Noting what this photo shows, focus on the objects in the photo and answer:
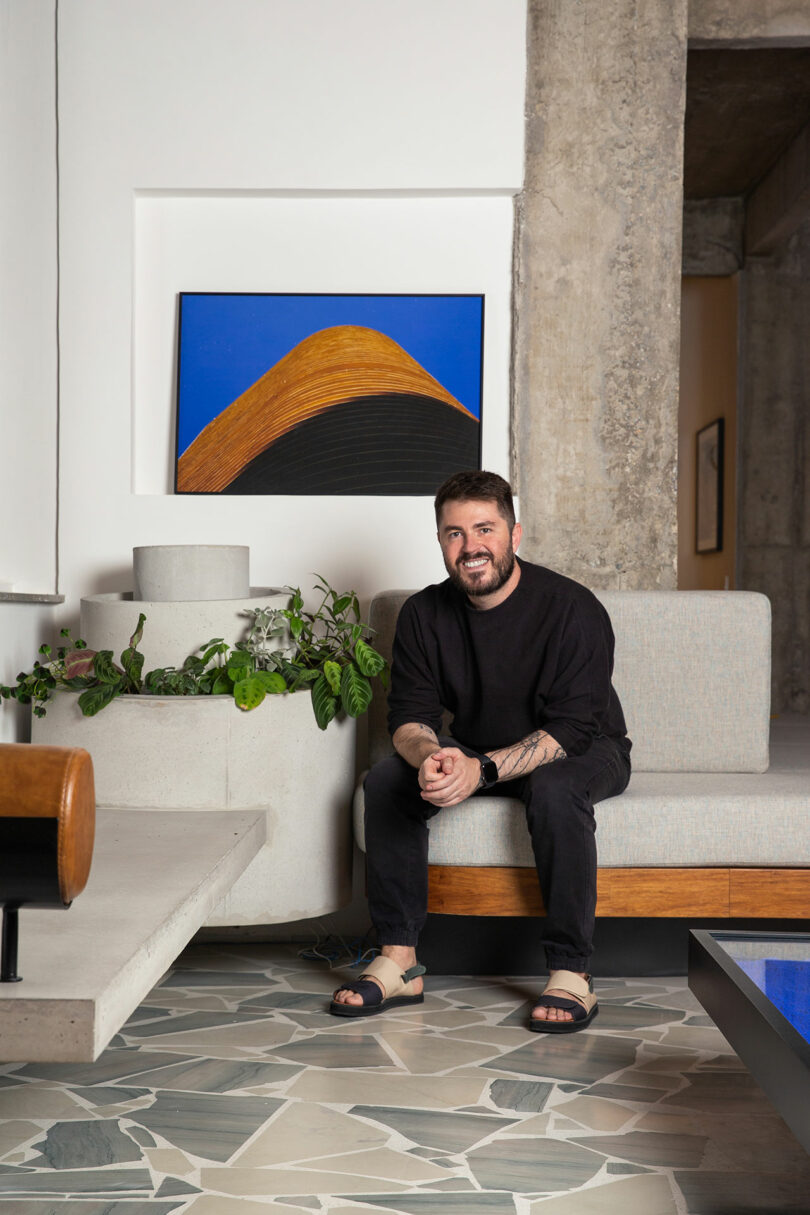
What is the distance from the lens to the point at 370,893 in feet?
9.12

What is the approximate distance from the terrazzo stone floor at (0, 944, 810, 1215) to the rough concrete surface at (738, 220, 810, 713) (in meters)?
5.01

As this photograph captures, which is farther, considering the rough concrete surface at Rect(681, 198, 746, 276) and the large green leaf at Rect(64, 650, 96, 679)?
the rough concrete surface at Rect(681, 198, 746, 276)

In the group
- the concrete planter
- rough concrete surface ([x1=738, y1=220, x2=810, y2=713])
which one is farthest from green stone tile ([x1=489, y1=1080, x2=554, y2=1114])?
rough concrete surface ([x1=738, y1=220, x2=810, y2=713])

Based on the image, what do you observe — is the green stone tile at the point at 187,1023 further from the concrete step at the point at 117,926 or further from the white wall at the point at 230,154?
the white wall at the point at 230,154

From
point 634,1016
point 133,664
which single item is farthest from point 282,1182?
point 133,664

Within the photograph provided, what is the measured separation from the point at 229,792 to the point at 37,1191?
127 cm

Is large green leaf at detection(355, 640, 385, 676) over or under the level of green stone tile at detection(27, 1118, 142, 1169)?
over

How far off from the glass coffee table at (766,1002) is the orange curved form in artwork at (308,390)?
216 cm

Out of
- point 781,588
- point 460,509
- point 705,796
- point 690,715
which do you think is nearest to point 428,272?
point 460,509

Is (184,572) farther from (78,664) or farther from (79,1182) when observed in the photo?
(79,1182)

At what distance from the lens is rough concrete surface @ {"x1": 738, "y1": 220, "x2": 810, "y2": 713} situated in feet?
24.2

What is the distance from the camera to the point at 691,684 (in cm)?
321

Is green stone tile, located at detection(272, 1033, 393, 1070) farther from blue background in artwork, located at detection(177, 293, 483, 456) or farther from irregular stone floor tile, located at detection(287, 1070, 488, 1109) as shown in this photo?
blue background in artwork, located at detection(177, 293, 483, 456)

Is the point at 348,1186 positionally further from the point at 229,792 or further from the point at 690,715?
the point at 690,715
